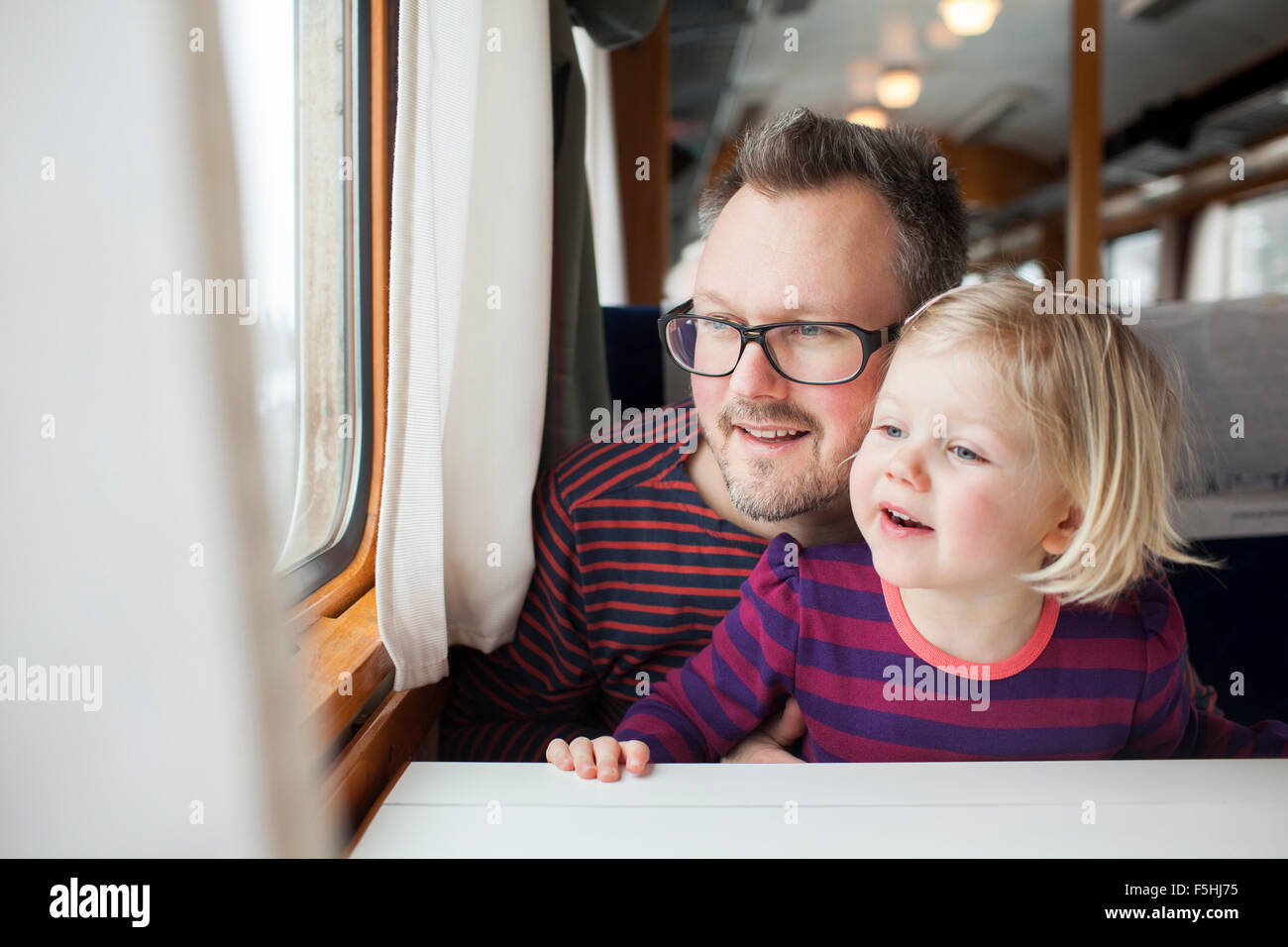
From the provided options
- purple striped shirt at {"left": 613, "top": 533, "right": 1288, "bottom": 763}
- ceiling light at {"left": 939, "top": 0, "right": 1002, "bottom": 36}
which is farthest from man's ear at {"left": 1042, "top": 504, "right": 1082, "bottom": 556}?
ceiling light at {"left": 939, "top": 0, "right": 1002, "bottom": 36}

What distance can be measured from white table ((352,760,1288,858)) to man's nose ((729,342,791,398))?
432 mm

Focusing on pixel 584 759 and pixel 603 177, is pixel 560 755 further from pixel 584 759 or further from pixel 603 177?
pixel 603 177

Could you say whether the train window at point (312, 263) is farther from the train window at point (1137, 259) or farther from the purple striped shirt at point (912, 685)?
the train window at point (1137, 259)

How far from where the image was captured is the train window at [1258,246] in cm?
648

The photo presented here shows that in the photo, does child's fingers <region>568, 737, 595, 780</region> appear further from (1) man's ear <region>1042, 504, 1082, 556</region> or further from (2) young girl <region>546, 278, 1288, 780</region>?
(1) man's ear <region>1042, 504, 1082, 556</region>

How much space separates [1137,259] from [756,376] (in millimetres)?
8940

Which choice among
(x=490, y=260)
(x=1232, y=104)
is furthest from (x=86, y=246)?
(x=1232, y=104)

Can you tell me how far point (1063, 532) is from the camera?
A: 0.92 m

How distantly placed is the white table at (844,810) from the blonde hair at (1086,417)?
0.20 m

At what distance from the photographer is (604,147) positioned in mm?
2703

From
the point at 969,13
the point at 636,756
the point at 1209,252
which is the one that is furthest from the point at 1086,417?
the point at 1209,252

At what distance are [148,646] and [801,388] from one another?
31.3 inches

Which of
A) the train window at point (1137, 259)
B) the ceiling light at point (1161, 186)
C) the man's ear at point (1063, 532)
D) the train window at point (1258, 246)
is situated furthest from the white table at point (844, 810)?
the train window at point (1137, 259)
